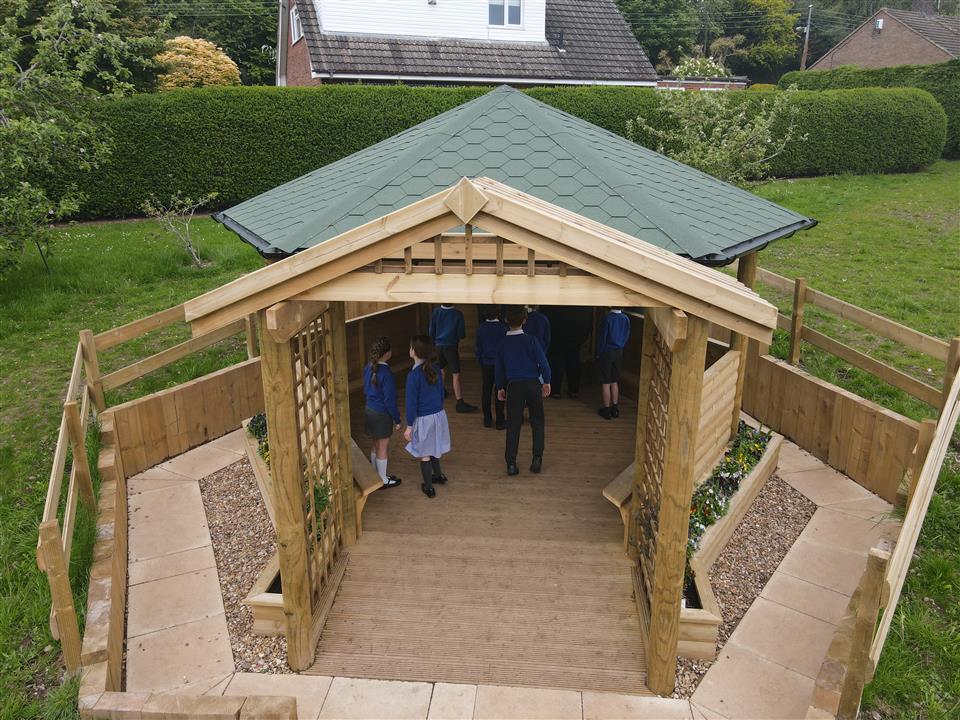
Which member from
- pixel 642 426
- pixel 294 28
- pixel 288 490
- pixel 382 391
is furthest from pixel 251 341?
pixel 294 28

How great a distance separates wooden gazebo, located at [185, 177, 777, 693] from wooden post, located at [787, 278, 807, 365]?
5100mm

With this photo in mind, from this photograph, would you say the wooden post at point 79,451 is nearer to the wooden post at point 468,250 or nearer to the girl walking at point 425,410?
the girl walking at point 425,410

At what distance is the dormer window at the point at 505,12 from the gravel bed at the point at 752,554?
20.0 m

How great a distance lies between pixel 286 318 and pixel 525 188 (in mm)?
2764

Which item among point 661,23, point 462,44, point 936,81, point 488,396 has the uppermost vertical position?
point 661,23

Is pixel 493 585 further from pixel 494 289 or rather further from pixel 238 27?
pixel 238 27

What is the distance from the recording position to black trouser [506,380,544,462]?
7148mm

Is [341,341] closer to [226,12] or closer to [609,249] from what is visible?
[609,249]

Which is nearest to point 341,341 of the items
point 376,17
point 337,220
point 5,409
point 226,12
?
point 337,220

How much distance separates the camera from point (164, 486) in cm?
811

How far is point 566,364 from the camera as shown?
383 inches

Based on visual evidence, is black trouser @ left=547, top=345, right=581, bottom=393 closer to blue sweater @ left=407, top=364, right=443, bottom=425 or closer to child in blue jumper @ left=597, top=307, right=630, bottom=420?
child in blue jumper @ left=597, top=307, right=630, bottom=420

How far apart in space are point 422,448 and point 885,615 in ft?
13.2

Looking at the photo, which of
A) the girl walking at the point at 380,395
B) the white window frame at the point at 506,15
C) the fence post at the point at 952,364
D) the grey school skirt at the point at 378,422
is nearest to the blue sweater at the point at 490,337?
the girl walking at the point at 380,395
